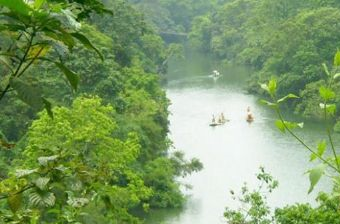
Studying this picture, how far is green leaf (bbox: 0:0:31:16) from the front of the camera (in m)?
0.94

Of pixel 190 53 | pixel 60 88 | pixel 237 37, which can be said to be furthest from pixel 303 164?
pixel 190 53

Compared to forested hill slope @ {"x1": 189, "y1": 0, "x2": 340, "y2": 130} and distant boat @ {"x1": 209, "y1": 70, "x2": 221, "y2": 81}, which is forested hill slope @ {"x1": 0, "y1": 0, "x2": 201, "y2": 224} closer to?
distant boat @ {"x1": 209, "y1": 70, "x2": 221, "y2": 81}

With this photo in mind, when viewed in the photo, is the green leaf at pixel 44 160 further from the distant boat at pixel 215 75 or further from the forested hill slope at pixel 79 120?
the distant boat at pixel 215 75

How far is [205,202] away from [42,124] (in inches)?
157

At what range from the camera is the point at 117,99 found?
14055mm

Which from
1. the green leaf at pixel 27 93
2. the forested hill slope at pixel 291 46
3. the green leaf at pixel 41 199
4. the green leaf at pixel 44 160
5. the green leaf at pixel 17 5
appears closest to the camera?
the green leaf at pixel 17 5

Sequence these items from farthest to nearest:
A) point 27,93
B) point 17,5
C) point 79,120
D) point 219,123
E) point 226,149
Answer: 1. point 219,123
2. point 226,149
3. point 79,120
4. point 27,93
5. point 17,5

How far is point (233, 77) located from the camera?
29.3m

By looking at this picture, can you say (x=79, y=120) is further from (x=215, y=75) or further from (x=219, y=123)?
(x=215, y=75)

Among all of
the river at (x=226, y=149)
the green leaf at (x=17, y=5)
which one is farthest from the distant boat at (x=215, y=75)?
the green leaf at (x=17, y=5)

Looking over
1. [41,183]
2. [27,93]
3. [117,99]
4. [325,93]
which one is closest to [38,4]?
[27,93]

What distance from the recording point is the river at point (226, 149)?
12367 millimetres

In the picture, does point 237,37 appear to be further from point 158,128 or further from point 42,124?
point 42,124

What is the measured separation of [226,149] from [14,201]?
1561cm
